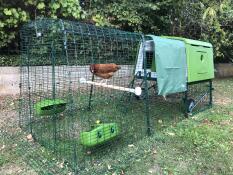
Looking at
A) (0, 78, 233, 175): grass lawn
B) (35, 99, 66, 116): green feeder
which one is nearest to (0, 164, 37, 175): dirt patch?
(0, 78, 233, 175): grass lawn

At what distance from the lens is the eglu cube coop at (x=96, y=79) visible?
4.42 meters

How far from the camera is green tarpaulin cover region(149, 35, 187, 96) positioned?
17.0 ft

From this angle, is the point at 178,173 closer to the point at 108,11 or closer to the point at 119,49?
the point at 119,49

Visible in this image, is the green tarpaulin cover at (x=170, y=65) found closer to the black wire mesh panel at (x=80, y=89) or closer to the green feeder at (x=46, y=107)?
the black wire mesh panel at (x=80, y=89)

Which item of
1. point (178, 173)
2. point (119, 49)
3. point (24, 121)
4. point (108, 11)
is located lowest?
point (178, 173)

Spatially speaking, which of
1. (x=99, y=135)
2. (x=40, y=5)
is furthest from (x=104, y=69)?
(x=40, y=5)

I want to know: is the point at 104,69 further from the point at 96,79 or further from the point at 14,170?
the point at 14,170

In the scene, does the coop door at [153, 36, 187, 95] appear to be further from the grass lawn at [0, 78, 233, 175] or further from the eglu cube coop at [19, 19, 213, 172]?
the grass lawn at [0, 78, 233, 175]

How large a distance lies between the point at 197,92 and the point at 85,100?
3030 mm

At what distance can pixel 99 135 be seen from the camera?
439 centimetres

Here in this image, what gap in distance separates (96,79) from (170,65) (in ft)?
4.31

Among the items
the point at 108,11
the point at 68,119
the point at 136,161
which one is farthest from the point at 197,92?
the point at 136,161

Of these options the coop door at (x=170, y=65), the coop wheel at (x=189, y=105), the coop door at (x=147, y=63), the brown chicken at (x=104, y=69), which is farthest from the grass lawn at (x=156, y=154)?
the brown chicken at (x=104, y=69)

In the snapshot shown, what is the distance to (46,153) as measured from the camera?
4492 mm
